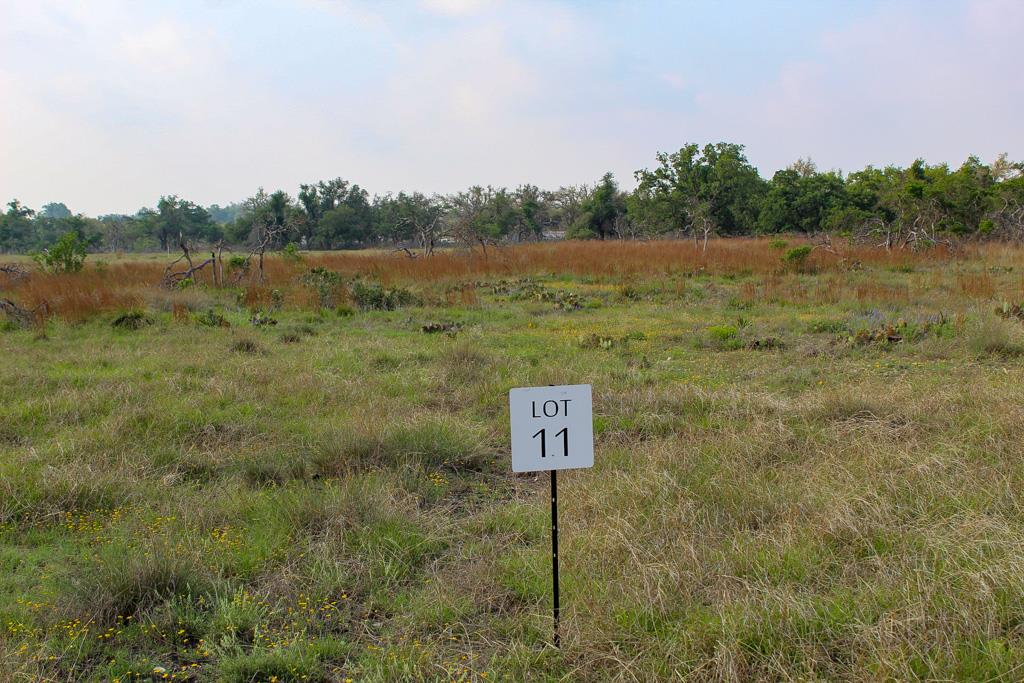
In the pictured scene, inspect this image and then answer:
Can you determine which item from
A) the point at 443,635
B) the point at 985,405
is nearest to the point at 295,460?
the point at 443,635

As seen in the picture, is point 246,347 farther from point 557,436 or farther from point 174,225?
point 174,225

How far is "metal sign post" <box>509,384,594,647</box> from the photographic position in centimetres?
299

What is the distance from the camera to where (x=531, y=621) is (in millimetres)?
3121

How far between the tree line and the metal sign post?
20.1m

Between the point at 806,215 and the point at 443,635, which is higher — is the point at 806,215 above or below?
above

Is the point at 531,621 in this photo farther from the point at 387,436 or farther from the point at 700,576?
the point at 387,436

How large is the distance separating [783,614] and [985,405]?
383 cm

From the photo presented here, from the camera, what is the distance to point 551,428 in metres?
3.05

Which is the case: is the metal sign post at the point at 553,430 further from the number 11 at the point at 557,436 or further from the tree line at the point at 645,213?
the tree line at the point at 645,213

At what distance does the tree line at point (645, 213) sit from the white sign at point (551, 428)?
66.1 ft

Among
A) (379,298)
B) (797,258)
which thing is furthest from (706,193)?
(379,298)

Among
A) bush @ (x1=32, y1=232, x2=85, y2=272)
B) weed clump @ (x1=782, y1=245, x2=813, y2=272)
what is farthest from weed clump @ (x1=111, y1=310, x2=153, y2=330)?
weed clump @ (x1=782, y1=245, x2=813, y2=272)

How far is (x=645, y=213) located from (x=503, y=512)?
129 feet

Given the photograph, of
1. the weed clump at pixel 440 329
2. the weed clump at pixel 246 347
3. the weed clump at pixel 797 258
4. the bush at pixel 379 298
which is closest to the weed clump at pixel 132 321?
the weed clump at pixel 246 347
